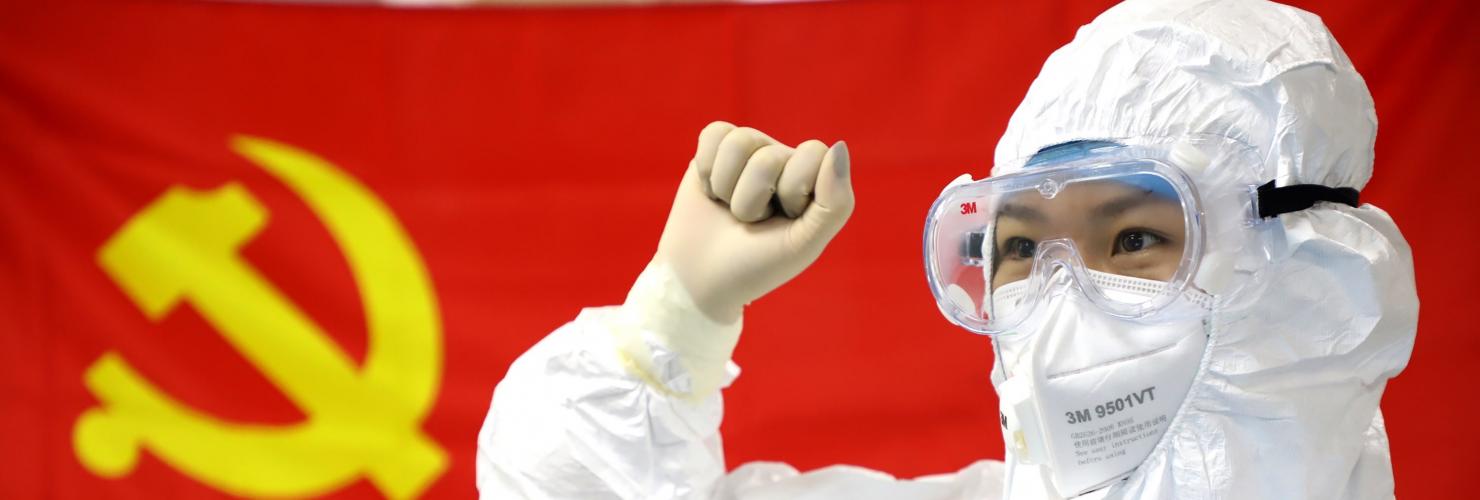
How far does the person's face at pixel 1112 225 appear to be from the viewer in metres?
1.29

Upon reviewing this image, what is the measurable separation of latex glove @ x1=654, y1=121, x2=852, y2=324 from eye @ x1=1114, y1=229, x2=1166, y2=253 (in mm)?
293

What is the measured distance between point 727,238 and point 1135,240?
0.45 metres

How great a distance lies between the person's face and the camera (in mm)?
1294

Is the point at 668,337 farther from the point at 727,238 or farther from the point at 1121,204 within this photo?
the point at 1121,204

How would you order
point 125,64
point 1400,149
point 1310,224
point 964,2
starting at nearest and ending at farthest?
point 1310,224 < point 1400,149 < point 964,2 < point 125,64

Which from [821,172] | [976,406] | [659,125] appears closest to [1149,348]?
[821,172]

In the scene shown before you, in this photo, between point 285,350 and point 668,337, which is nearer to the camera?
point 668,337

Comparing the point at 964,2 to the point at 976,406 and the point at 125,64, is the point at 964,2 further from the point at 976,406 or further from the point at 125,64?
the point at 125,64

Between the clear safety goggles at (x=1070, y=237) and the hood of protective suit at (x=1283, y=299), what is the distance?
68mm

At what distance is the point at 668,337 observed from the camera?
1.47 metres

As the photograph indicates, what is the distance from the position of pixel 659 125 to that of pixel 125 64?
1.22 metres

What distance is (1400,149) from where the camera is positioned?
2.38m

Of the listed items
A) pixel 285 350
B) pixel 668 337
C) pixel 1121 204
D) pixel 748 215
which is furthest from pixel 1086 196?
pixel 285 350

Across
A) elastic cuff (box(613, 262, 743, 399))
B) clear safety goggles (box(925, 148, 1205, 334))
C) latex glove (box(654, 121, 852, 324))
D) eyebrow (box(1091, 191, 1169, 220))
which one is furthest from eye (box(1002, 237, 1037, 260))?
elastic cuff (box(613, 262, 743, 399))
